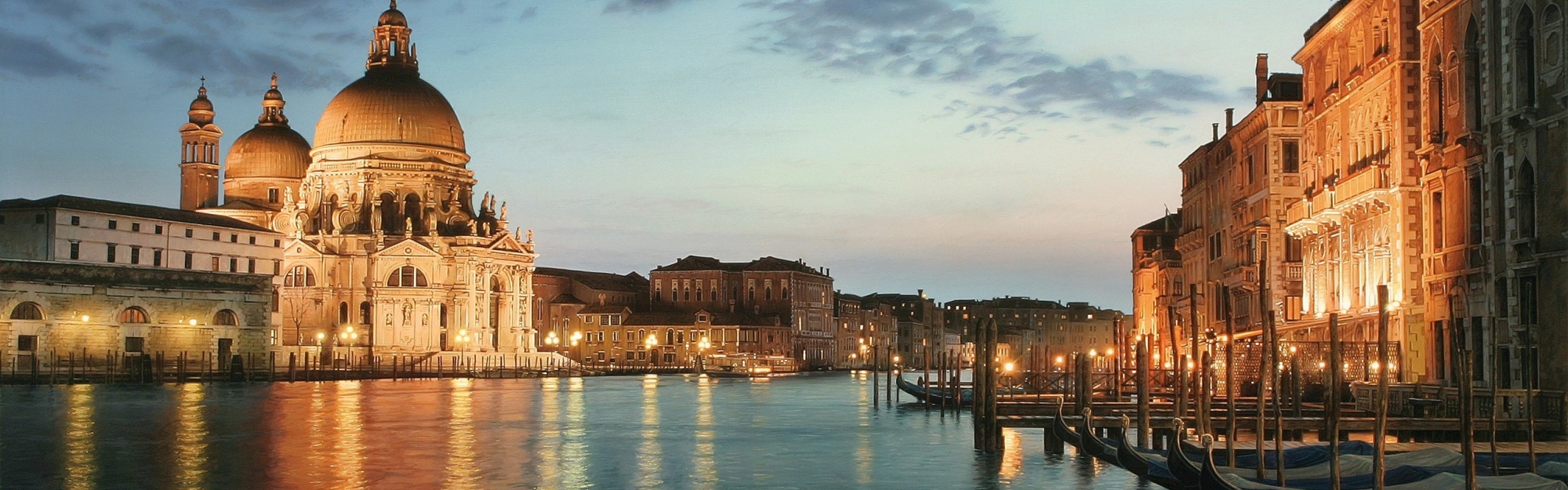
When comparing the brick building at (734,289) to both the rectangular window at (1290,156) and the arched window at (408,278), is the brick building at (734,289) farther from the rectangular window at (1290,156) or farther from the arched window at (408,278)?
the rectangular window at (1290,156)

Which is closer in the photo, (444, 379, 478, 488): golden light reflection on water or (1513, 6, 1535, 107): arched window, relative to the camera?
(444, 379, 478, 488): golden light reflection on water

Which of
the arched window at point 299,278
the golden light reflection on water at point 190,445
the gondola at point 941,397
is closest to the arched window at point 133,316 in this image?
the golden light reflection on water at point 190,445

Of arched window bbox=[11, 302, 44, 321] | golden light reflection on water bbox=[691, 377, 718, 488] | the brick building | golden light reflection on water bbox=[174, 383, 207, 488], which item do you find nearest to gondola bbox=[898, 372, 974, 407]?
golden light reflection on water bbox=[691, 377, 718, 488]

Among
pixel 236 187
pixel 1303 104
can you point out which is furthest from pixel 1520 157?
pixel 236 187

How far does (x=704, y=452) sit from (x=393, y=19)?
259 ft

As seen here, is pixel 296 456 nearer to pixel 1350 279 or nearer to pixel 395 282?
pixel 1350 279

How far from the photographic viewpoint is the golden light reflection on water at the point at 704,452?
80.3 ft

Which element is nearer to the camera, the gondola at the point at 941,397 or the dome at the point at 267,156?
the gondola at the point at 941,397

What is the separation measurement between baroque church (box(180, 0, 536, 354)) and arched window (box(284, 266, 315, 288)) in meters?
0.06

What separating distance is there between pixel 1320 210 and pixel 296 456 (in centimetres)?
2277

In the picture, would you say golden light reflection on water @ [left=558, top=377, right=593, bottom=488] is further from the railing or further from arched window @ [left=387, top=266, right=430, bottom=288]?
arched window @ [left=387, top=266, right=430, bottom=288]

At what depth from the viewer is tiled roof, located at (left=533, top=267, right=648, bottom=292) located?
435ft

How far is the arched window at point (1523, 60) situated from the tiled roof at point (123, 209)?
60.9 m

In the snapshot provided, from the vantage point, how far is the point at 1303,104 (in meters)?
41.9
